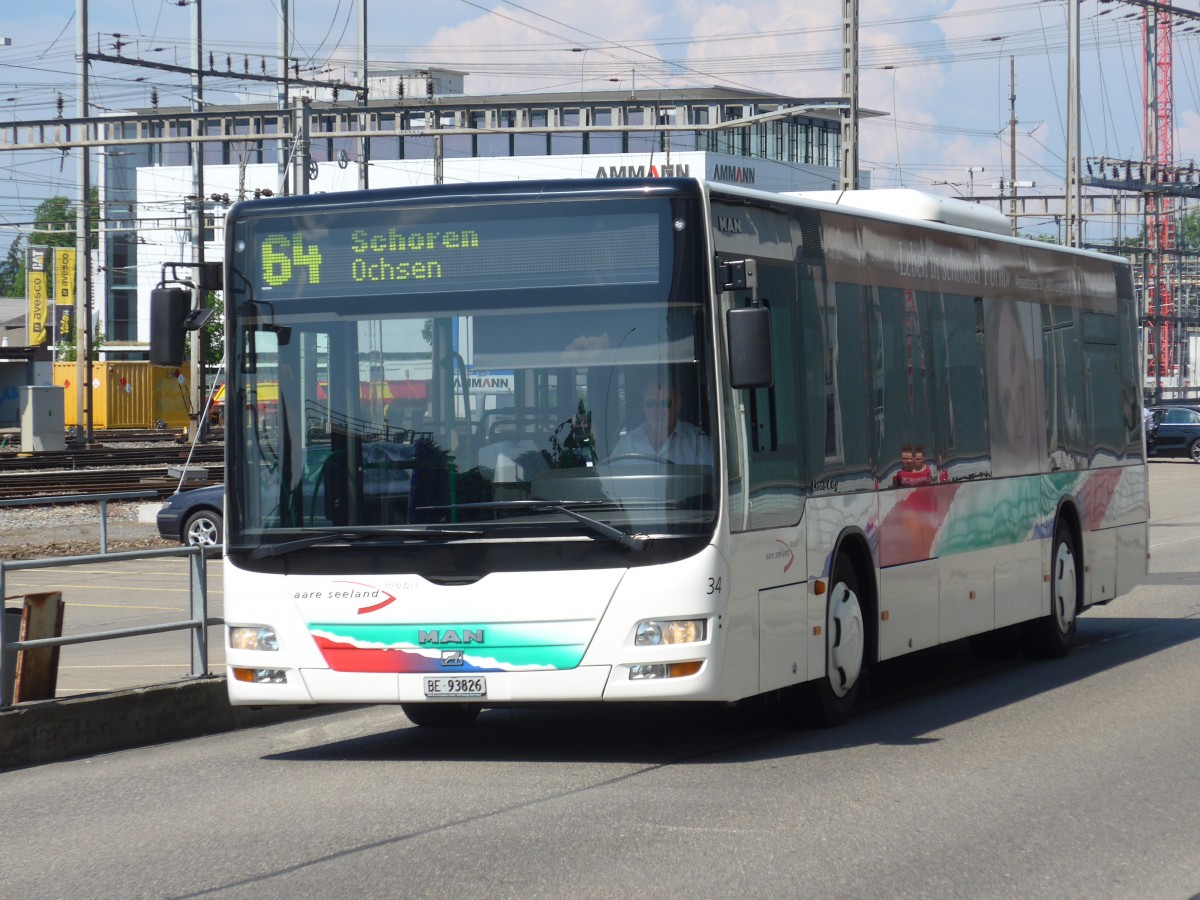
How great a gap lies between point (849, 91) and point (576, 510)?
1031 inches

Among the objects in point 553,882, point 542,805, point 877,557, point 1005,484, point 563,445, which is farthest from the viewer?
point 1005,484

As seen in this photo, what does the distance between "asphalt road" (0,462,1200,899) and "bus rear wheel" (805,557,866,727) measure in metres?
0.13

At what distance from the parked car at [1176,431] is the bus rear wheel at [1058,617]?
145ft

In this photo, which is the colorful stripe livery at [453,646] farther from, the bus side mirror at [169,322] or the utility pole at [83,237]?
the utility pole at [83,237]

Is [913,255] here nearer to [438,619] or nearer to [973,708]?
[973,708]

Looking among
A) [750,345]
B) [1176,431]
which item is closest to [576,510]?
[750,345]

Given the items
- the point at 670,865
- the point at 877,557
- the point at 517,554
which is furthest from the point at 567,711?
the point at 670,865

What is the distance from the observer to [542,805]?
7949 millimetres

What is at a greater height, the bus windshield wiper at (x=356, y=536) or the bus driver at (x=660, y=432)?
the bus driver at (x=660, y=432)

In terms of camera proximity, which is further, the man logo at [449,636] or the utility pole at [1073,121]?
the utility pole at [1073,121]

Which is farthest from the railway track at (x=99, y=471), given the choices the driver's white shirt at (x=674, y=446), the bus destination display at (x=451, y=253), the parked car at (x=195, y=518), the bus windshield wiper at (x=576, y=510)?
the driver's white shirt at (x=674, y=446)

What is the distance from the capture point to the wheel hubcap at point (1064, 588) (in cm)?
1394

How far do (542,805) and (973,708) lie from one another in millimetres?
4115

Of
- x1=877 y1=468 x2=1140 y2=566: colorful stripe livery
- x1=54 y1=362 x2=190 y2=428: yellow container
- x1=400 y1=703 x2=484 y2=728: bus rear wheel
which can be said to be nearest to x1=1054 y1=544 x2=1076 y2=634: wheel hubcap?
x1=877 y1=468 x2=1140 y2=566: colorful stripe livery
